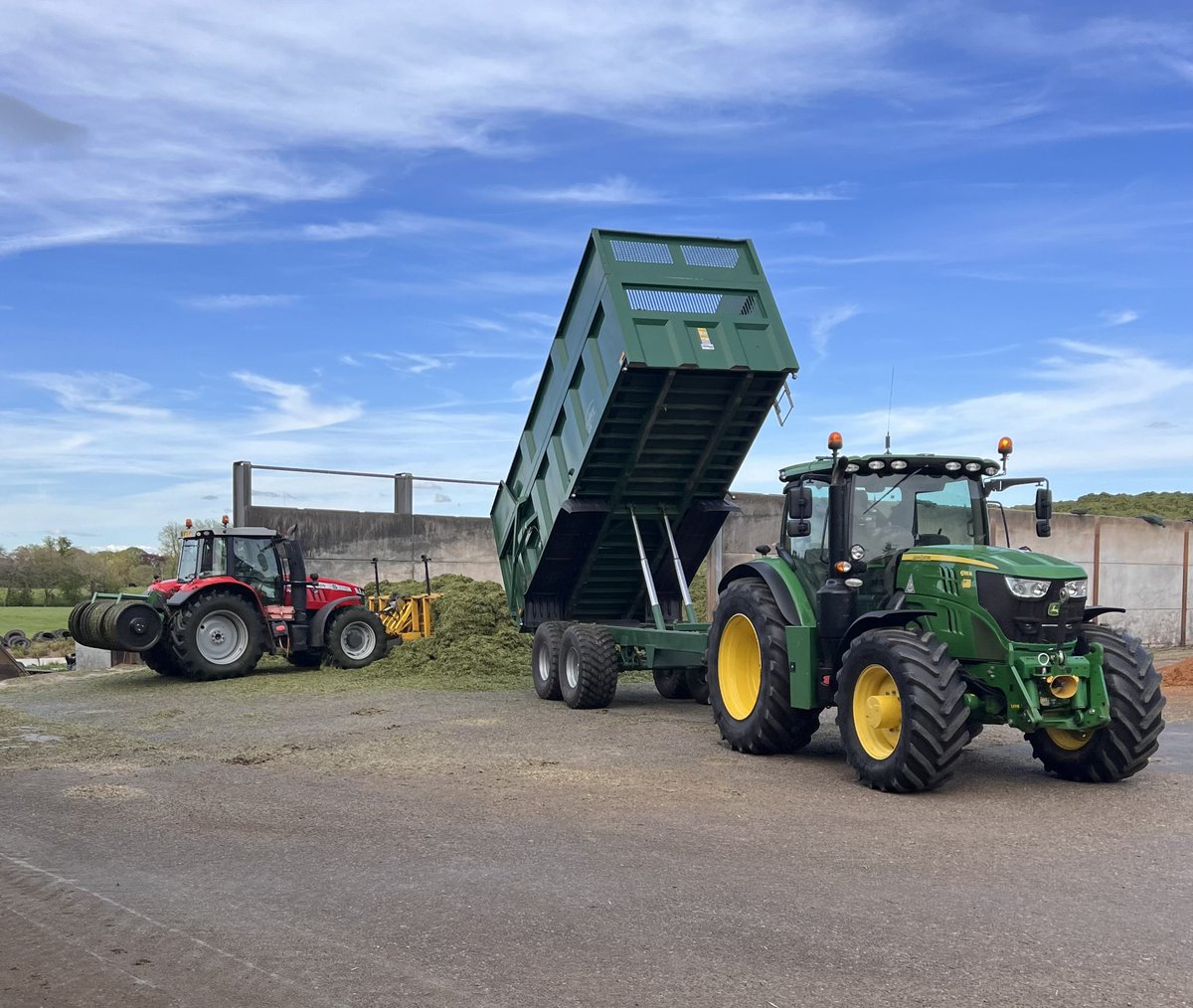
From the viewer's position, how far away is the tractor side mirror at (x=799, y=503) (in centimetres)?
891

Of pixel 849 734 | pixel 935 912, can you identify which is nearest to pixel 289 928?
pixel 935 912

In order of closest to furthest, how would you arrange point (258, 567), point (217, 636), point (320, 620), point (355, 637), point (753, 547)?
point (217, 636) → point (258, 567) → point (320, 620) → point (355, 637) → point (753, 547)

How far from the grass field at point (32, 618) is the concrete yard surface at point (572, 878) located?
79.7 feet

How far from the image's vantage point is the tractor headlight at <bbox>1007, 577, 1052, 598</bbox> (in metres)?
8.12

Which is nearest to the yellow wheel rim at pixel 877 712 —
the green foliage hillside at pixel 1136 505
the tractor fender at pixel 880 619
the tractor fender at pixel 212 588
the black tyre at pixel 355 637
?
the tractor fender at pixel 880 619

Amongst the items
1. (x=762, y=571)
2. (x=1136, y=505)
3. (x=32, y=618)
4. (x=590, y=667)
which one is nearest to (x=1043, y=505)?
(x=762, y=571)

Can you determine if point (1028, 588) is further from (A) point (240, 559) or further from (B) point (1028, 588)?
(A) point (240, 559)

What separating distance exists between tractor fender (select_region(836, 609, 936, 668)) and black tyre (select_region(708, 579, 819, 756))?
0.68m

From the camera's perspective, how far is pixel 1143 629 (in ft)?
82.1

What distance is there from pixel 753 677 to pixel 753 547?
11329 mm

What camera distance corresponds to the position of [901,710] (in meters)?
8.07

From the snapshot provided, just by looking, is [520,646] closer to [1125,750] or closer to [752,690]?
[752,690]

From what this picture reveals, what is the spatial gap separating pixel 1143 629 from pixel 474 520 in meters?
13.9

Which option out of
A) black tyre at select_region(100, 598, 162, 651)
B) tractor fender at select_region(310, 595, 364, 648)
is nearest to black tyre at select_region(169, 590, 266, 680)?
black tyre at select_region(100, 598, 162, 651)
